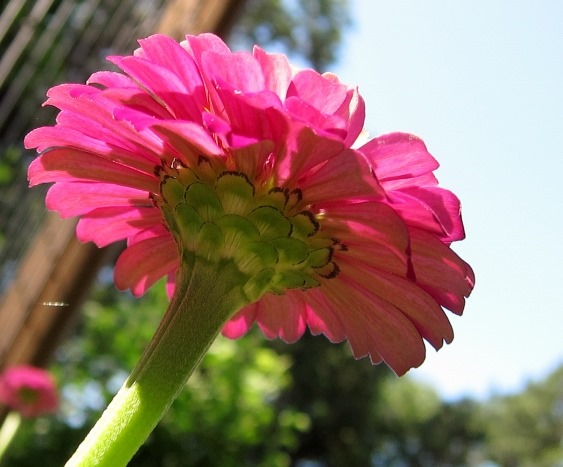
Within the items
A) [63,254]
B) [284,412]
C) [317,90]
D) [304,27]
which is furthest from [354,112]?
[304,27]

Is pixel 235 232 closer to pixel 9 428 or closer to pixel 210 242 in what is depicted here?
pixel 210 242

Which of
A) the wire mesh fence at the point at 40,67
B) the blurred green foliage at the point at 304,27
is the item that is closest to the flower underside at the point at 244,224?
the wire mesh fence at the point at 40,67

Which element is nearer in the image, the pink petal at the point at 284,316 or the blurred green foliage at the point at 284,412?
the pink petal at the point at 284,316

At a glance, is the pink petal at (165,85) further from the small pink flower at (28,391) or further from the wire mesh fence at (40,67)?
the small pink flower at (28,391)

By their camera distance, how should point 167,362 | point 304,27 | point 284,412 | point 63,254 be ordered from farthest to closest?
point 304,27, point 284,412, point 63,254, point 167,362

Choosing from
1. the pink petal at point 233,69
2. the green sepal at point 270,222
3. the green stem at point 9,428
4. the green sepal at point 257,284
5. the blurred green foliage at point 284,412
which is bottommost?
the blurred green foliage at point 284,412

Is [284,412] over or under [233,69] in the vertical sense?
under

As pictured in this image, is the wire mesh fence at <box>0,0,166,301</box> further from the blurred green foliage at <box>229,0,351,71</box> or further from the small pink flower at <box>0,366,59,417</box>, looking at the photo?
the blurred green foliage at <box>229,0,351,71</box>
